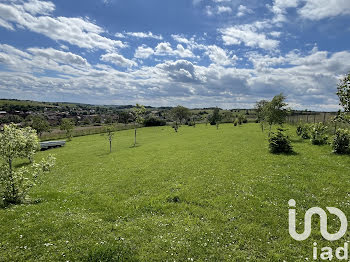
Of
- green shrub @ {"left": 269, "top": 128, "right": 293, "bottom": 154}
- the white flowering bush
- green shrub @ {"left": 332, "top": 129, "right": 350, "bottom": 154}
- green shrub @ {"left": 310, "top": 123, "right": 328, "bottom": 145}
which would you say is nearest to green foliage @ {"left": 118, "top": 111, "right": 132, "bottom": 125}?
green shrub @ {"left": 269, "top": 128, "right": 293, "bottom": 154}

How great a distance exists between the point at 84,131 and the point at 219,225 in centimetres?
8444

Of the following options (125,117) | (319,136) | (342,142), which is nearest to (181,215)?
(342,142)

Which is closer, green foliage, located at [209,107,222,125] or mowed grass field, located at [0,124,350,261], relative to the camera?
mowed grass field, located at [0,124,350,261]

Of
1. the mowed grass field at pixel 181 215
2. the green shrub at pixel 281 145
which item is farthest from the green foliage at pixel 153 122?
the mowed grass field at pixel 181 215

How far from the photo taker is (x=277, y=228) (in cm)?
949

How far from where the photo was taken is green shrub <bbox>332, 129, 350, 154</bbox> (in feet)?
69.1

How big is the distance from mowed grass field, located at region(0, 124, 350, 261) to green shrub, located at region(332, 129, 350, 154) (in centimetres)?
211

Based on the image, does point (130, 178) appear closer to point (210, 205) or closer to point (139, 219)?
point (139, 219)

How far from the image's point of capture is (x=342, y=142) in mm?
21234

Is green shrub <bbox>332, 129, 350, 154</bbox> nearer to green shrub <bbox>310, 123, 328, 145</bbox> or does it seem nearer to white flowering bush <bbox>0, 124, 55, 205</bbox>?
green shrub <bbox>310, 123, 328, 145</bbox>

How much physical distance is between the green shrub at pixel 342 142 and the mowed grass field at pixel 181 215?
2111 mm

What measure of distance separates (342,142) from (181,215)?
70.8 feet

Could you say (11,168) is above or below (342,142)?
below

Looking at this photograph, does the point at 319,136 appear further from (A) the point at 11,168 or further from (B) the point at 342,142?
(A) the point at 11,168
